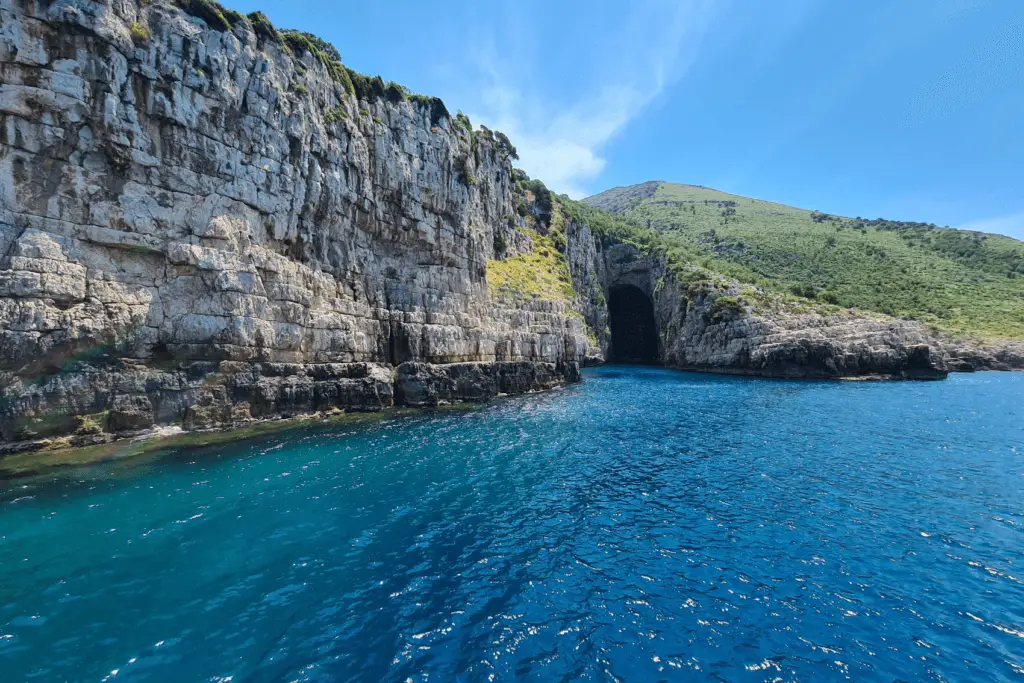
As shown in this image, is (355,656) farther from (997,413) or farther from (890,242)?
(890,242)

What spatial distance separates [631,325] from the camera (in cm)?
11775

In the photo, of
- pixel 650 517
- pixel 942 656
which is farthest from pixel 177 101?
pixel 942 656

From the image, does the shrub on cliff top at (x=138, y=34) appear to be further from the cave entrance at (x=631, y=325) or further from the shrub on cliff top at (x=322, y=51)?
the cave entrance at (x=631, y=325)

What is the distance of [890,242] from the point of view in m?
136

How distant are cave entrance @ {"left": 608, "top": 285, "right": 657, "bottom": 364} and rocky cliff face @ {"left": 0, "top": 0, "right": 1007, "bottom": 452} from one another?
67.6 m

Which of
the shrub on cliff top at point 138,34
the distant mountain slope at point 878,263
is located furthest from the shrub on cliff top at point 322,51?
the distant mountain slope at point 878,263

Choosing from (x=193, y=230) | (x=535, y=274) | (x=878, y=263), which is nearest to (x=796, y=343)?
(x=535, y=274)

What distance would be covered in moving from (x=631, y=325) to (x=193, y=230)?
104547 millimetres

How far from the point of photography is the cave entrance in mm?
113500

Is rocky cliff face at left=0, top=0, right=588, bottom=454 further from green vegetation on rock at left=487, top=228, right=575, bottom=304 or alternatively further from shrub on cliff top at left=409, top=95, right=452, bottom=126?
green vegetation on rock at left=487, top=228, right=575, bottom=304

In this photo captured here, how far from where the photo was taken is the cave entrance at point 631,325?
372 feet

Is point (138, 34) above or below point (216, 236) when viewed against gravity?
above

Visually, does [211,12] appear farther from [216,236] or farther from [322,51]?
[216,236]

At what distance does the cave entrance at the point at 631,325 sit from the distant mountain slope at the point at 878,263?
17030 mm
